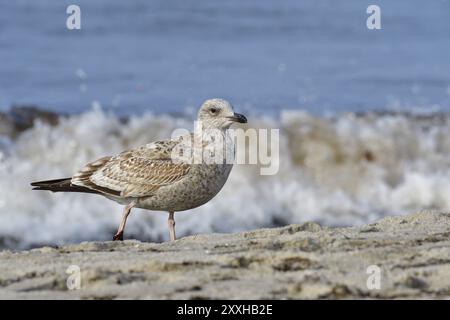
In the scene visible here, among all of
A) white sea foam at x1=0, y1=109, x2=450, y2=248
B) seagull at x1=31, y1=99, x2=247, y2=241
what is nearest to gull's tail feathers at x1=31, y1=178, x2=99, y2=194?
seagull at x1=31, y1=99, x2=247, y2=241

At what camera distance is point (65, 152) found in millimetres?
14375

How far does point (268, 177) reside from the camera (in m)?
14.1

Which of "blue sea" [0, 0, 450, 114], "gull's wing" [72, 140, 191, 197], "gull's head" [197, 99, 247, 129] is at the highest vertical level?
"blue sea" [0, 0, 450, 114]

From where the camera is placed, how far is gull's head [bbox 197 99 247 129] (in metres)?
8.64

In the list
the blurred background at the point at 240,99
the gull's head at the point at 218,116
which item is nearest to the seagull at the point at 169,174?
the gull's head at the point at 218,116

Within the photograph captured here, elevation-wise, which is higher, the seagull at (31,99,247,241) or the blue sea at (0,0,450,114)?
the blue sea at (0,0,450,114)

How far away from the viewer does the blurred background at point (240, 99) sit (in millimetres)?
13102

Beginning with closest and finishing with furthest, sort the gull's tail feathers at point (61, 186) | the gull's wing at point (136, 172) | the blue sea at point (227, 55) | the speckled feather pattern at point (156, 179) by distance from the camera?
1. the speckled feather pattern at point (156, 179)
2. the gull's wing at point (136, 172)
3. the gull's tail feathers at point (61, 186)
4. the blue sea at point (227, 55)

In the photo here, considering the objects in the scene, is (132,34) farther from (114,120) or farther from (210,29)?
(114,120)

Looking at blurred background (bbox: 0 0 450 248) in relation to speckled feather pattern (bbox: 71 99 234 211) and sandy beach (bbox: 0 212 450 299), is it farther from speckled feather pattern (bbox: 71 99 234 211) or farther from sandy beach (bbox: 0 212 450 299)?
Answer: sandy beach (bbox: 0 212 450 299)

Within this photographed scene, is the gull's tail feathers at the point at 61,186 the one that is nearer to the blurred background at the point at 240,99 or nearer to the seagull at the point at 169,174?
the seagull at the point at 169,174

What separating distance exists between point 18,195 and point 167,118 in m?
3.47

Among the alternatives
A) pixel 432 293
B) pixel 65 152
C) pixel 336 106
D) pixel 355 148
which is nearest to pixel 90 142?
pixel 65 152

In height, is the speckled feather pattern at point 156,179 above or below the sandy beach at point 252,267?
above
